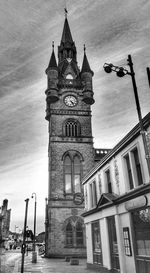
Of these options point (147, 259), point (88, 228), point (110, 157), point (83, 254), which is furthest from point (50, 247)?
point (147, 259)

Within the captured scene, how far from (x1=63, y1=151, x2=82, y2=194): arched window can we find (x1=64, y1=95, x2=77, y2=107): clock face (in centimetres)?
893

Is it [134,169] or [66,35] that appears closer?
[134,169]

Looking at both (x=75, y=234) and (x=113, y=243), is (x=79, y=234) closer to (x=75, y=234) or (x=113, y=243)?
(x=75, y=234)

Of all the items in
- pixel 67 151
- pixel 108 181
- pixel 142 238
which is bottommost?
pixel 142 238

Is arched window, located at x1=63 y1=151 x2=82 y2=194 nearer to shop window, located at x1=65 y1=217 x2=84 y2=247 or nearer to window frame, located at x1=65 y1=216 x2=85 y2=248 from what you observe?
window frame, located at x1=65 y1=216 x2=85 y2=248

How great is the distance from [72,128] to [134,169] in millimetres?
26681

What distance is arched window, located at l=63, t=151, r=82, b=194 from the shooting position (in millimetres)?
36094

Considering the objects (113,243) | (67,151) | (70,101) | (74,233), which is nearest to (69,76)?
(70,101)

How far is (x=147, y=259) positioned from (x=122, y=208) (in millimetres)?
3236

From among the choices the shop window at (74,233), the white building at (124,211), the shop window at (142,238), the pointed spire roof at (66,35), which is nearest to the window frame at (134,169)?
the white building at (124,211)

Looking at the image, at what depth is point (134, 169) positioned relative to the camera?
1389 centimetres

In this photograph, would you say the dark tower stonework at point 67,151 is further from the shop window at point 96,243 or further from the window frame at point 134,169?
the window frame at point 134,169

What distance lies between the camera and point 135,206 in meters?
12.7

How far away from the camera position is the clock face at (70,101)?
4197cm
